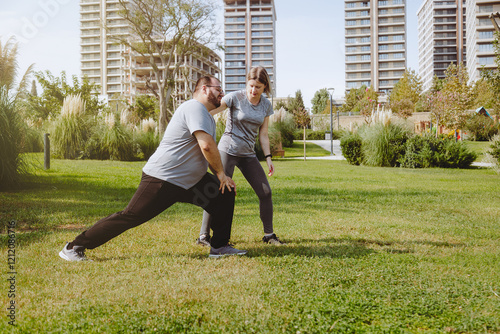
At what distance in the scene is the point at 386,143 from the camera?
634 inches

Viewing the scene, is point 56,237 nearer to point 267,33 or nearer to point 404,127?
point 404,127

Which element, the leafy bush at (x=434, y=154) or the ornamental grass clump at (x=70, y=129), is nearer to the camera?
the leafy bush at (x=434, y=154)

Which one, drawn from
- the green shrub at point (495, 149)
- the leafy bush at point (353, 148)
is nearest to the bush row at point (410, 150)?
the leafy bush at point (353, 148)

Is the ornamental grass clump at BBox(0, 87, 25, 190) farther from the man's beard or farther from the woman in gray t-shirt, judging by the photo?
the man's beard

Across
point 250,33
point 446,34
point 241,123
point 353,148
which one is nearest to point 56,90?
point 353,148

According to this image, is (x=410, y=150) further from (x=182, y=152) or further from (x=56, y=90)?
(x=56, y=90)

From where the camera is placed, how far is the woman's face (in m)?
4.46

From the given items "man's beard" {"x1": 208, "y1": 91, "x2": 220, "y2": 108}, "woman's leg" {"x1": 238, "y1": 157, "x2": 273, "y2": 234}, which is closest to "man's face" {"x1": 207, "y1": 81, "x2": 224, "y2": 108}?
"man's beard" {"x1": 208, "y1": 91, "x2": 220, "y2": 108}

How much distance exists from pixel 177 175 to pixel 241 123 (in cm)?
120

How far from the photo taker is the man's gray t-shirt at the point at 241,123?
14.9 ft

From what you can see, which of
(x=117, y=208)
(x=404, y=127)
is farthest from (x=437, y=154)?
(x=117, y=208)

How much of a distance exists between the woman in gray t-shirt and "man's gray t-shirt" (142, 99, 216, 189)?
2.80 feet

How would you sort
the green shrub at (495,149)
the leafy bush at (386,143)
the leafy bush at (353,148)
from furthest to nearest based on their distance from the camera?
the leafy bush at (353,148)
the leafy bush at (386,143)
the green shrub at (495,149)

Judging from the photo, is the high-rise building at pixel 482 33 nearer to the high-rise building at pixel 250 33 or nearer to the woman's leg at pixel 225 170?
the high-rise building at pixel 250 33
